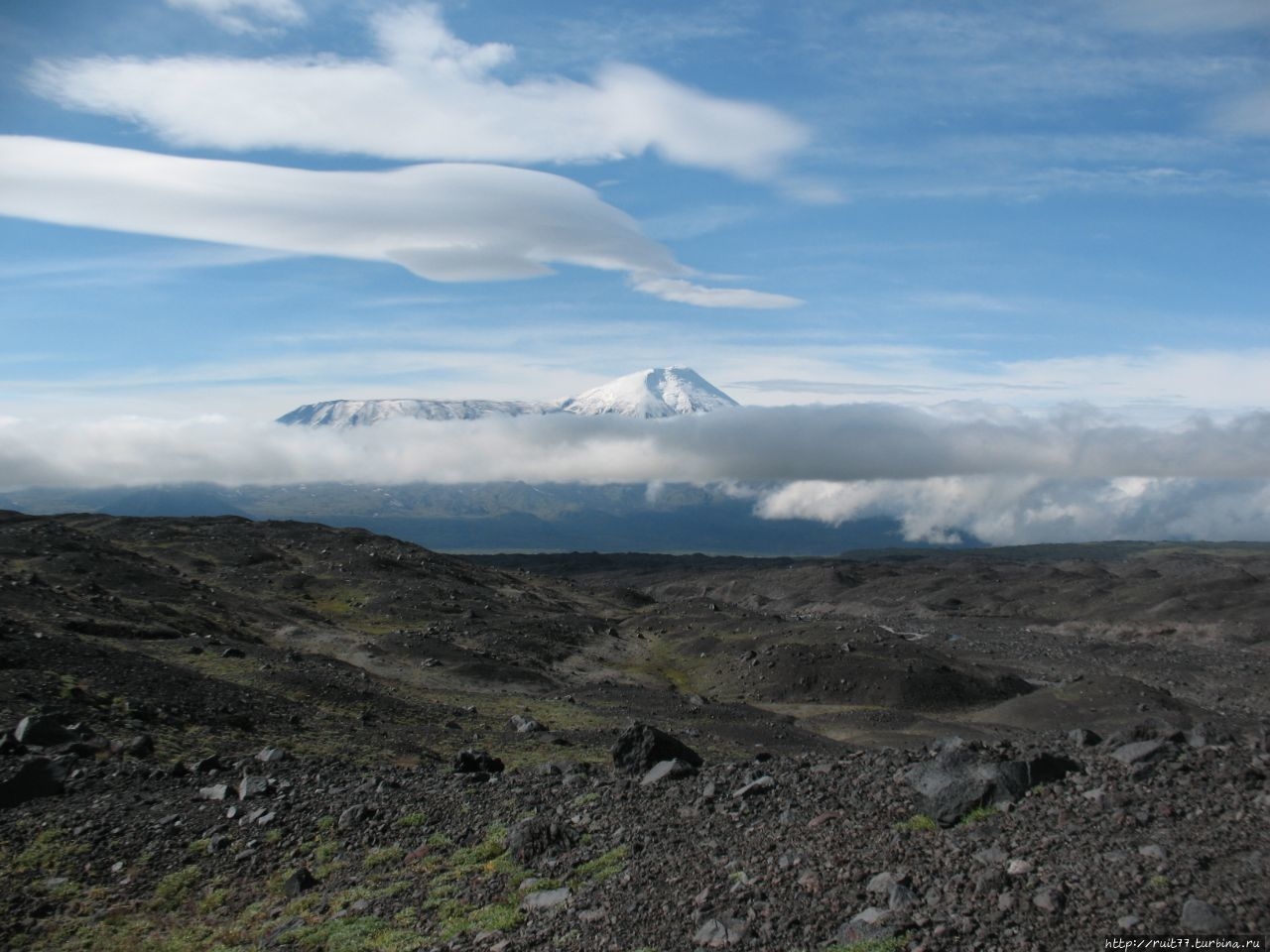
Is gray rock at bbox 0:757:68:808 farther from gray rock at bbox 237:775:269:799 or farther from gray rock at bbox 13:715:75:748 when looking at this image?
gray rock at bbox 237:775:269:799

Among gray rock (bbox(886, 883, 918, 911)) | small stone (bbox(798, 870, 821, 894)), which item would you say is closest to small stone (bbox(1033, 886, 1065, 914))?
gray rock (bbox(886, 883, 918, 911))

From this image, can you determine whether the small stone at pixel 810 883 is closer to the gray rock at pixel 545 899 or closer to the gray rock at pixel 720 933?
the gray rock at pixel 720 933

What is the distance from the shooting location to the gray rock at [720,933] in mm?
10742

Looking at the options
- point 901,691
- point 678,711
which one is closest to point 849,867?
point 678,711

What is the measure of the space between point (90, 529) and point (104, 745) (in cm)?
10569

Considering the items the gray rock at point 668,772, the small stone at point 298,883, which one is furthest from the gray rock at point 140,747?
the gray rock at point 668,772

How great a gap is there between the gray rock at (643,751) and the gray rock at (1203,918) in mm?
10228

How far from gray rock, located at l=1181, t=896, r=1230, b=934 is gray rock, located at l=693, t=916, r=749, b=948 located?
15.2 ft

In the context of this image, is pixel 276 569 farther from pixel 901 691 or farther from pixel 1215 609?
pixel 1215 609

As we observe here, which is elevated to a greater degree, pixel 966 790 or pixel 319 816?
pixel 966 790

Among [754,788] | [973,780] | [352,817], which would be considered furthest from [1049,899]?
[352,817]

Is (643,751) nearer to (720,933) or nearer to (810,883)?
(810,883)

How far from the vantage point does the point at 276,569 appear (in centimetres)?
8662

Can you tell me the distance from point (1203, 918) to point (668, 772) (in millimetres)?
9336
